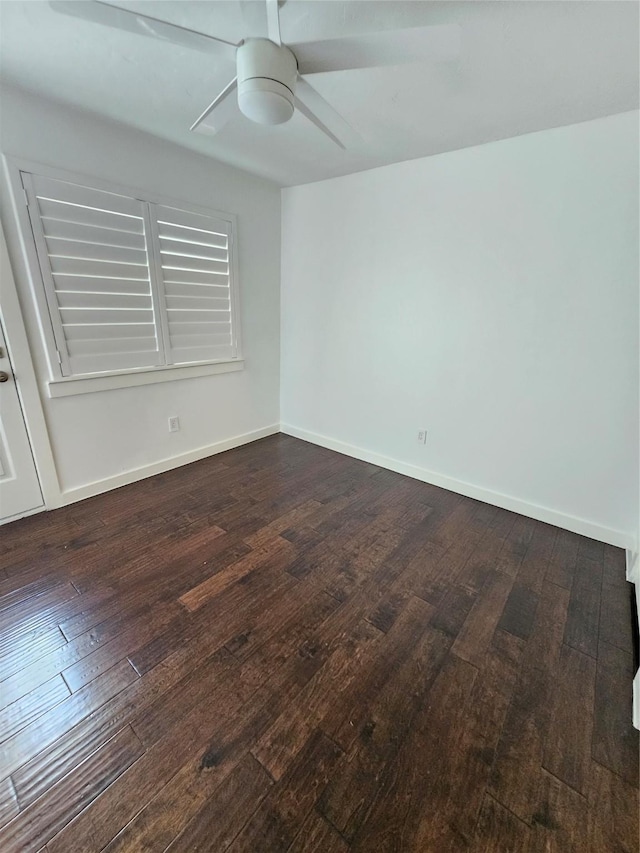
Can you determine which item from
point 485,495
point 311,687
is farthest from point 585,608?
point 311,687

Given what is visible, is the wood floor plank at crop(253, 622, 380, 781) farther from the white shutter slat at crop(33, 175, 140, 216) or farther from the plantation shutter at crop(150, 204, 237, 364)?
the white shutter slat at crop(33, 175, 140, 216)

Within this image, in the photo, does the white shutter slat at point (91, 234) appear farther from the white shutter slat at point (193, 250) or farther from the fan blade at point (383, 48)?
the fan blade at point (383, 48)

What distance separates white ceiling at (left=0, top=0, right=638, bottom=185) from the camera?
128cm

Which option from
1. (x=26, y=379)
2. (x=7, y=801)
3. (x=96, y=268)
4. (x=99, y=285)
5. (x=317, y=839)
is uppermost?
(x=96, y=268)

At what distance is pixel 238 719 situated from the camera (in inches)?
49.2

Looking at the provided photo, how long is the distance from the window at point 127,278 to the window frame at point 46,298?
0.7 inches

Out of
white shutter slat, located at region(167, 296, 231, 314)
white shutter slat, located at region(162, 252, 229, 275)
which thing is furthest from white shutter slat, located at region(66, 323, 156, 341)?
white shutter slat, located at region(162, 252, 229, 275)

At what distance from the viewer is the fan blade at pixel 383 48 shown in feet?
3.63

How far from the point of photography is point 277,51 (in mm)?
1278

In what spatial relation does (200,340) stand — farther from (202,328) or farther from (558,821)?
(558,821)

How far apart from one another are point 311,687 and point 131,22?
2338 mm

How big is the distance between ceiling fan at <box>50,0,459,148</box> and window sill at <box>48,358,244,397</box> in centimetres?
174

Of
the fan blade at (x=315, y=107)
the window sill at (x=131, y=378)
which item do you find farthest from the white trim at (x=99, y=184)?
the fan blade at (x=315, y=107)

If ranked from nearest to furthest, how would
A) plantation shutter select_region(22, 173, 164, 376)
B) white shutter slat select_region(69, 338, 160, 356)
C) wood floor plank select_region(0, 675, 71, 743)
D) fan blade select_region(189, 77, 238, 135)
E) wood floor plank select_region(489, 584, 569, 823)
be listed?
wood floor plank select_region(489, 584, 569, 823) < wood floor plank select_region(0, 675, 71, 743) < fan blade select_region(189, 77, 238, 135) < plantation shutter select_region(22, 173, 164, 376) < white shutter slat select_region(69, 338, 160, 356)
